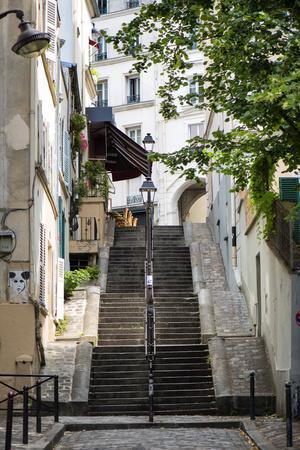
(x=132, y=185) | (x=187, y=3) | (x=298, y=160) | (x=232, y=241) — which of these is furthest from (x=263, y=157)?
(x=132, y=185)

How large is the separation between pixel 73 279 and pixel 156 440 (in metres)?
13.3

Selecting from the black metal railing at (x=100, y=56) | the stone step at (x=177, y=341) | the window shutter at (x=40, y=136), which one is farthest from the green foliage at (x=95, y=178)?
the black metal railing at (x=100, y=56)

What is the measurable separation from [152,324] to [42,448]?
8668 mm

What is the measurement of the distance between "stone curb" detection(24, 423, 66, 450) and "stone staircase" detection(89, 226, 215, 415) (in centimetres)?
351

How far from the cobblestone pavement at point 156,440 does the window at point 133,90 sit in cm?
3875

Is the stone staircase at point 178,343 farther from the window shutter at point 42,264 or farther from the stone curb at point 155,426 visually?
the window shutter at point 42,264

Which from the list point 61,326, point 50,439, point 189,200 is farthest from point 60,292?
point 189,200

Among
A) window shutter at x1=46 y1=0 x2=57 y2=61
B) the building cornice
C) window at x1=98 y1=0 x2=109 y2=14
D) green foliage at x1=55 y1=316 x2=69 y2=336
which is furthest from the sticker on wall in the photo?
window at x1=98 y1=0 x2=109 y2=14

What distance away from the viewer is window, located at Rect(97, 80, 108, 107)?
55.6m

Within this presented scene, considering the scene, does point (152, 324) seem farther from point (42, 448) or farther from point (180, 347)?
point (42, 448)

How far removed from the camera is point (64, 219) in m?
29.2

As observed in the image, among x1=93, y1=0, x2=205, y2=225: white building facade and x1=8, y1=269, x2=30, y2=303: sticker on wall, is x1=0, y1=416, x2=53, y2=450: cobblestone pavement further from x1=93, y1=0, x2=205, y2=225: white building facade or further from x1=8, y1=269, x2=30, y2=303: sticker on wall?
x1=93, y1=0, x2=205, y2=225: white building facade

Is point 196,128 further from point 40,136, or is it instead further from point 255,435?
point 255,435

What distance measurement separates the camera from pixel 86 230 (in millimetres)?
33125
